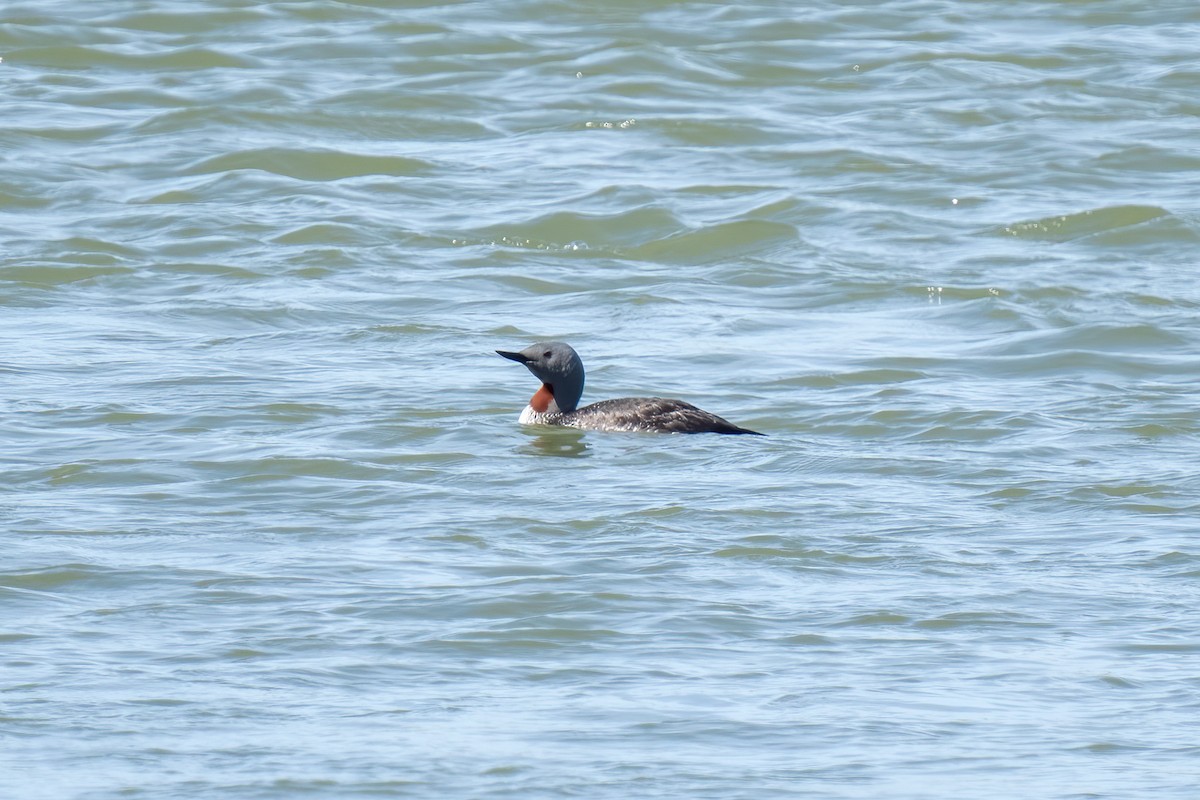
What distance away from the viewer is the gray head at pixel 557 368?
36.8 feet

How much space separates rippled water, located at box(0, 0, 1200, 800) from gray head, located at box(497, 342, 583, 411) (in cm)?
34

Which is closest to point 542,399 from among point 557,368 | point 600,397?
point 557,368

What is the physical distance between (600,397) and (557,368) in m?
0.96

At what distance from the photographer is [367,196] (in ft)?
54.3

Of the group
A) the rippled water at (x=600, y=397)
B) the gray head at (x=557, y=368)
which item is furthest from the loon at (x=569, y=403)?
the rippled water at (x=600, y=397)

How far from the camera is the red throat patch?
11273mm

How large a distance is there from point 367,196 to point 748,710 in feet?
34.3

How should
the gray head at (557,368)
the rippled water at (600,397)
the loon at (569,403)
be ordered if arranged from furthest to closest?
the gray head at (557,368)
the loon at (569,403)
the rippled water at (600,397)

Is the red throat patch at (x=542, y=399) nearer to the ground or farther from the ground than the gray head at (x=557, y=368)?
nearer to the ground

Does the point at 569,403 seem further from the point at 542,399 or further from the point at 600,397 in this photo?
the point at 600,397

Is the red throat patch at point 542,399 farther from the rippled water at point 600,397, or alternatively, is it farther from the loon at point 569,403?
the rippled water at point 600,397

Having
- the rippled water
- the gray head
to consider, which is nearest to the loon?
the gray head

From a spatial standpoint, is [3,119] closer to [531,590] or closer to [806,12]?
[806,12]

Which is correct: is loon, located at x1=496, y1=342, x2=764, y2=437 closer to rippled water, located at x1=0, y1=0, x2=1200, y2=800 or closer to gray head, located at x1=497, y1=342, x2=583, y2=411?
gray head, located at x1=497, y1=342, x2=583, y2=411
